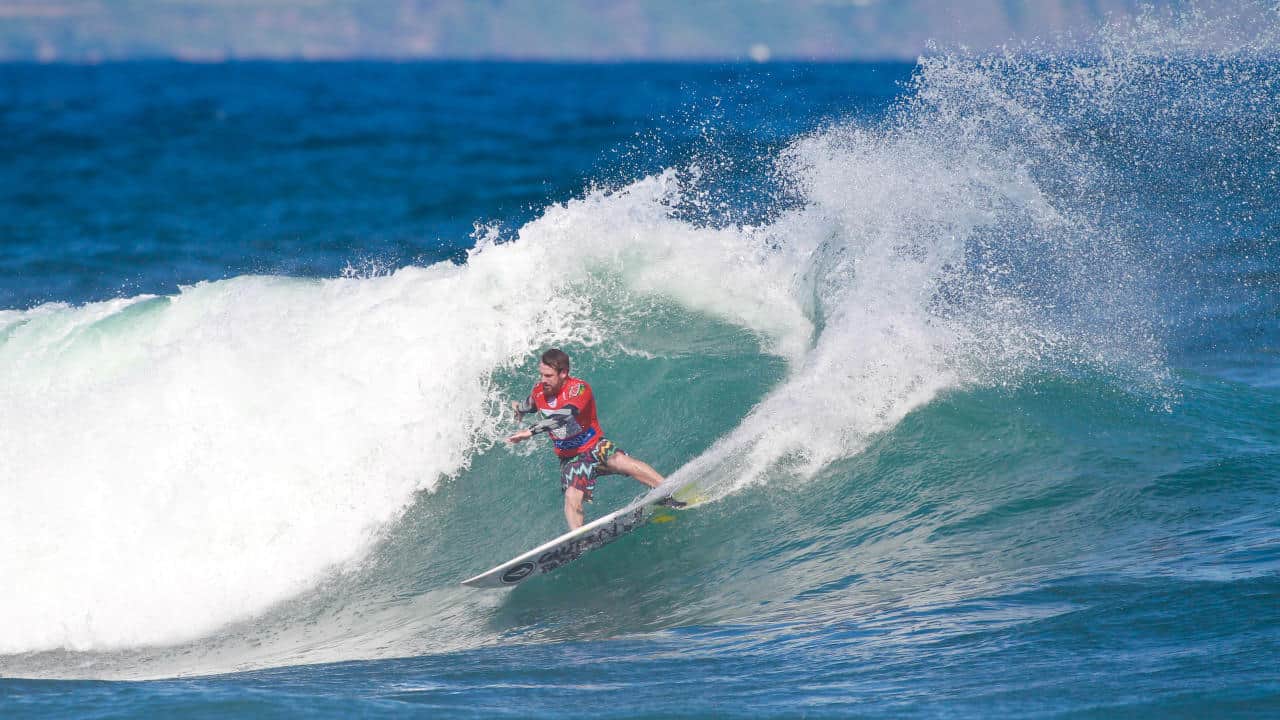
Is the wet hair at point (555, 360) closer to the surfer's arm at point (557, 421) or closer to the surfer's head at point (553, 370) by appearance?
the surfer's head at point (553, 370)

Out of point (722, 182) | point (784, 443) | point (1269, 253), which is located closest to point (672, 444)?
point (784, 443)

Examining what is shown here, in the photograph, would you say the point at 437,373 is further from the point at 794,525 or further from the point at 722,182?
the point at 722,182

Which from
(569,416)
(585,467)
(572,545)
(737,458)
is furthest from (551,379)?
(737,458)

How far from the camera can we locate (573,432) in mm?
8570

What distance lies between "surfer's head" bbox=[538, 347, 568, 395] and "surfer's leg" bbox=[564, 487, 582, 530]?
2.56ft

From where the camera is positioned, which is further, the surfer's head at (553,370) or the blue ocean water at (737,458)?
the surfer's head at (553,370)

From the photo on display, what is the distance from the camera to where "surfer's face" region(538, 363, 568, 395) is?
834 centimetres

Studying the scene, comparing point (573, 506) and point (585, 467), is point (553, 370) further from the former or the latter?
point (573, 506)

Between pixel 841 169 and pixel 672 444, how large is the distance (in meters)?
4.19

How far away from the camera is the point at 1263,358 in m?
12.9

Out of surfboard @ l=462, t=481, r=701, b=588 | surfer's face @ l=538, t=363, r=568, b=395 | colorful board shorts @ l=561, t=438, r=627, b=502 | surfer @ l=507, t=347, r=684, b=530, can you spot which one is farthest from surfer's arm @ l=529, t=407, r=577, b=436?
surfboard @ l=462, t=481, r=701, b=588

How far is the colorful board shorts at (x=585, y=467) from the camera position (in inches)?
340

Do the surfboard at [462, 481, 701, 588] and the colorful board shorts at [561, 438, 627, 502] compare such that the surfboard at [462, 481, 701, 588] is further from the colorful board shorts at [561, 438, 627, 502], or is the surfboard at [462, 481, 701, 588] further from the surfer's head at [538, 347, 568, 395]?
the surfer's head at [538, 347, 568, 395]

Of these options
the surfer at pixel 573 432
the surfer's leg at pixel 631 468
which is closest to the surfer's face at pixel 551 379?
A: the surfer at pixel 573 432
